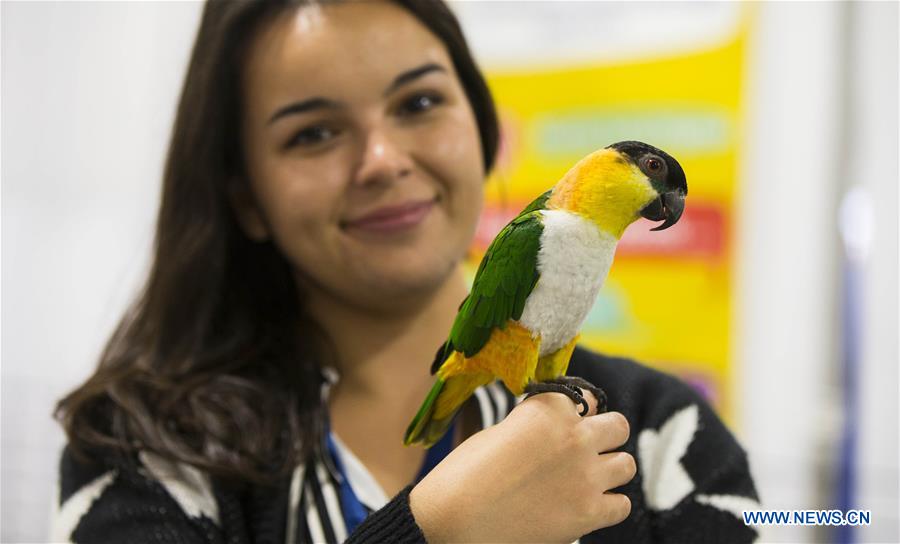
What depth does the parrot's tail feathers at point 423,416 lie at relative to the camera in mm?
354

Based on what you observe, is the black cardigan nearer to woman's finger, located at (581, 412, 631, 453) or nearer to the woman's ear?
woman's finger, located at (581, 412, 631, 453)

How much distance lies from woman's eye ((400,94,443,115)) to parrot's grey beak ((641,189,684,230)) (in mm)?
197

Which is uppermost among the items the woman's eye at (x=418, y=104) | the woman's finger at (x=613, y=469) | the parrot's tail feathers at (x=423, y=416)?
the woman's eye at (x=418, y=104)

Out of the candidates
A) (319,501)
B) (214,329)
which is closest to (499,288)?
(319,501)

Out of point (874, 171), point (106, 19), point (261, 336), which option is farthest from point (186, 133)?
point (874, 171)

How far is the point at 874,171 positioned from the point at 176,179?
0.63 meters

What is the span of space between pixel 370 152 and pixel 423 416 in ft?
0.50

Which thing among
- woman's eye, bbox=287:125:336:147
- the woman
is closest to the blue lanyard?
the woman

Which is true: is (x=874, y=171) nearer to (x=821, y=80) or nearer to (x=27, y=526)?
(x=821, y=80)

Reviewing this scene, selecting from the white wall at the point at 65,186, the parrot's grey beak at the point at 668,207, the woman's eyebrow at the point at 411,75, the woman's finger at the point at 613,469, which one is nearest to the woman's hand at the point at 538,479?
the woman's finger at the point at 613,469

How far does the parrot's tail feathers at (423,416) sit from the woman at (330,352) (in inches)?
0.8

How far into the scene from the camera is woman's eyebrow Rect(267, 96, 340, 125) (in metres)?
0.44

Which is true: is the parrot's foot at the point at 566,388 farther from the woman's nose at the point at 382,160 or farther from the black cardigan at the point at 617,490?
the woman's nose at the point at 382,160

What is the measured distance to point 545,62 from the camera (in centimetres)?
112
